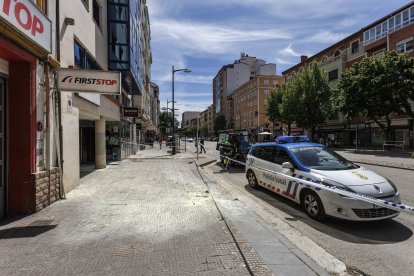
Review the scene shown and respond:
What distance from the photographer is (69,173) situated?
28.3 ft

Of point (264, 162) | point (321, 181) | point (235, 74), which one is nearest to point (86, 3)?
point (264, 162)

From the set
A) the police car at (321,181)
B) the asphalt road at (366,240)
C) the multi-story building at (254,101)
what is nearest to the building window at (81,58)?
the police car at (321,181)

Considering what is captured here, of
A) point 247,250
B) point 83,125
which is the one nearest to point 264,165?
point 247,250

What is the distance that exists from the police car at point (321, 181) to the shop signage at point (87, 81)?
450cm

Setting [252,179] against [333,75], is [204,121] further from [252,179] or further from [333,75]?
[252,179]

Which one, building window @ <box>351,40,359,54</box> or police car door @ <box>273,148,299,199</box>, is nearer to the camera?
police car door @ <box>273,148,299,199</box>

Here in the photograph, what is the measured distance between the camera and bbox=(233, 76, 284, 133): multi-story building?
82812 millimetres

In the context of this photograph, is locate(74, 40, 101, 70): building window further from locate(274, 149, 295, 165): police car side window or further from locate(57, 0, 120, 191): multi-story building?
locate(274, 149, 295, 165): police car side window

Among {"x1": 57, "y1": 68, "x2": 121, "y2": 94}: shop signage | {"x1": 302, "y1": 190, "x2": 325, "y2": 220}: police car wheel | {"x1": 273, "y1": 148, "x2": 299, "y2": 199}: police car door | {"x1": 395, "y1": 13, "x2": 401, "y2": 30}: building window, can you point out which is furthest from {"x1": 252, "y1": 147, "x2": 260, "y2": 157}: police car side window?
{"x1": 395, "y1": 13, "x2": 401, "y2": 30}: building window

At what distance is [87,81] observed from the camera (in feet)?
24.5

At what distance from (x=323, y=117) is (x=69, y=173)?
3771 cm

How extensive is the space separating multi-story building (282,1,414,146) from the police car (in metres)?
29.9

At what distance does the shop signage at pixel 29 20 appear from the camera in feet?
16.7

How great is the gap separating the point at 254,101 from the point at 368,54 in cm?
4792
